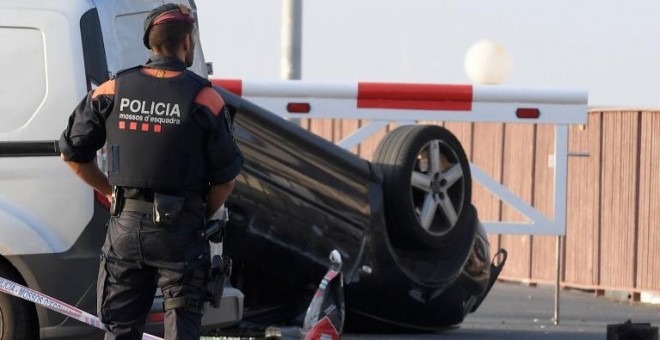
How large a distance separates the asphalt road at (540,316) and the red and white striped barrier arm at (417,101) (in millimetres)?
1535

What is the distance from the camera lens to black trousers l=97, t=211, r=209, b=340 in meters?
6.08

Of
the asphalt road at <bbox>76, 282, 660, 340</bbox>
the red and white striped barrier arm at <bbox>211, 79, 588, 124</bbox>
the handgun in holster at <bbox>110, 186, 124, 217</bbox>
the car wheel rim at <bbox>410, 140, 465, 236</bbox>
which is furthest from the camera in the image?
the red and white striped barrier arm at <bbox>211, 79, 588, 124</bbox>

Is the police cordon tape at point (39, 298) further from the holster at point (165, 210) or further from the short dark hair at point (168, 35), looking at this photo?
the short dark hair at point (168, 35)

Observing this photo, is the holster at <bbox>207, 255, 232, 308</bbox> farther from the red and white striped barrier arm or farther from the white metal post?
the white metal post

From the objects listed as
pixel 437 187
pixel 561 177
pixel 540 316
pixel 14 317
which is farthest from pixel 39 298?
pixel 540 316

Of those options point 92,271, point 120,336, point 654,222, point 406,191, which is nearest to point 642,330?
point 406,191

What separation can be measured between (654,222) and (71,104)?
371 inches

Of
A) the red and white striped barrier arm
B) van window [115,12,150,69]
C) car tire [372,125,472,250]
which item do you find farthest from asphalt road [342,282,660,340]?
van window [115,12,150,69]

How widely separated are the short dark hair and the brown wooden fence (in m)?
10.1

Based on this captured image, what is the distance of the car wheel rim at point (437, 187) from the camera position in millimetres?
10273

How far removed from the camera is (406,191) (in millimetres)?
10062

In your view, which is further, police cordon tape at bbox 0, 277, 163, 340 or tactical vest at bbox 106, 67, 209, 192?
police cordon tape at bbox 0, 277, 163, 340

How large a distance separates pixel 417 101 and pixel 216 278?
5617 millimetres

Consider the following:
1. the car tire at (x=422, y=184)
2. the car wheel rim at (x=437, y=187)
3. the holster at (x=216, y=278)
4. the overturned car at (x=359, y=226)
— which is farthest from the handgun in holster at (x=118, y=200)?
the car wheel rim at (x=437, y=187)
